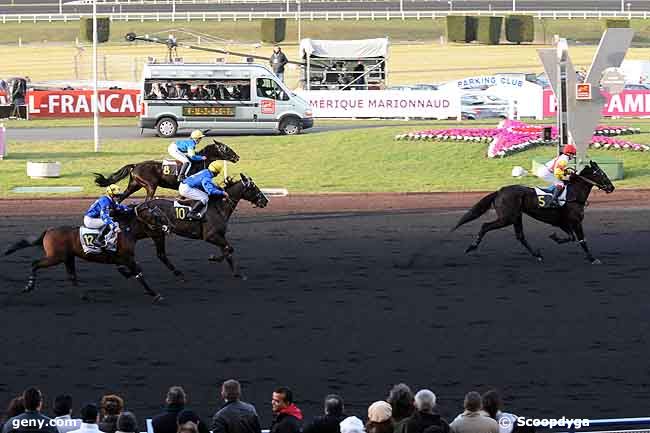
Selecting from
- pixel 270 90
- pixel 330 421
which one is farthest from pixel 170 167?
pixel 330 421

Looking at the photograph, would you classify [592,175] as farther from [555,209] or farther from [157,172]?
[157,172]

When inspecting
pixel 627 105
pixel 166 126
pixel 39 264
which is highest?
pixel 627 105

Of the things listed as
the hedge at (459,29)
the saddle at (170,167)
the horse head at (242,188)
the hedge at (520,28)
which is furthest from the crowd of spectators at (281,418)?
the hedge at (459,29)

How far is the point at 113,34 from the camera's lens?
74.2 m

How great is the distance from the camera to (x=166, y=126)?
41094 millimetres

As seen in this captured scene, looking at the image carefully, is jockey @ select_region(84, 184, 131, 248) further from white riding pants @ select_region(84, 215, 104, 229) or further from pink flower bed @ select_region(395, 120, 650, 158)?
Answer: pink flower bed @ select_region(395, 120, 650, 158)

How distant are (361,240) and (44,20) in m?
57.6

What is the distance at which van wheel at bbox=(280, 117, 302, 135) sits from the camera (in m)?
41.2

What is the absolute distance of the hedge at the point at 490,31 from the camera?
7206 cm

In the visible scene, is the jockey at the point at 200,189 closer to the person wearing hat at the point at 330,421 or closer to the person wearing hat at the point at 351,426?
the person wearing hat at the point at 330,421

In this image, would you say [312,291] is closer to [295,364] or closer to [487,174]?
[295,364]

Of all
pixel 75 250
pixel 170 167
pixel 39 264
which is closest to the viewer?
pixel 75 250

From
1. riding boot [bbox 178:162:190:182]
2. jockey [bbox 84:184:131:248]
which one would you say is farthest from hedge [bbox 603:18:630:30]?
jockey [bbox 84:184:131:248]

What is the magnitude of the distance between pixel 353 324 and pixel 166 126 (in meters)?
24.4
